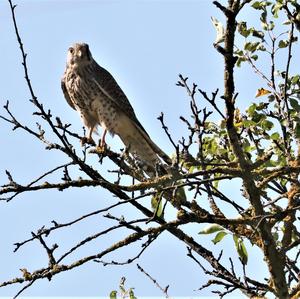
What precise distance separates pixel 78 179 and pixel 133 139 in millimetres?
4285

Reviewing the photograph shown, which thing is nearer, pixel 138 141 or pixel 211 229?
pixel 211 229

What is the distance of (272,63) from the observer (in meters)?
5.13

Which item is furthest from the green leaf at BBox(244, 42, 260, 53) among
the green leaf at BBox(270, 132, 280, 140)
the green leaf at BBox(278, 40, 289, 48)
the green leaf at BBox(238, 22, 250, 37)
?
the green leaf at BBox(270, 132, 280, 140)

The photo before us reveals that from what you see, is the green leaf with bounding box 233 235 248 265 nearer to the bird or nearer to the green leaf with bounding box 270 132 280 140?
the green leaf with bounding box 270 132 280 140

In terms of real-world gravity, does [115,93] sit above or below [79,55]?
below

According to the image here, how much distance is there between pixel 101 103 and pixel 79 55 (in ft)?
3.17

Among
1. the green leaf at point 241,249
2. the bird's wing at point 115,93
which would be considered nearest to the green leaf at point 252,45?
the green leaf at point 241,249

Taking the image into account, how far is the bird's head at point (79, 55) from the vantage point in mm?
8766

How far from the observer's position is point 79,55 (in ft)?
28.9

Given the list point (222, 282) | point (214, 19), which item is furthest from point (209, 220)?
point (214, 19)

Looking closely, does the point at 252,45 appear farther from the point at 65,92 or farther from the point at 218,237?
the point at 65,92

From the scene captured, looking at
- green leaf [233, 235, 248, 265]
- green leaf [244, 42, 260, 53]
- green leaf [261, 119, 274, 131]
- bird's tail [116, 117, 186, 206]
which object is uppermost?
bird's tail [116, 117, 186, 206]

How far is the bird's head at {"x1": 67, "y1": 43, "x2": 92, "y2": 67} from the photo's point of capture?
877cm

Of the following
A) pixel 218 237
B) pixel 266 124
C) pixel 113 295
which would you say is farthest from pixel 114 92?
pixel 218 237
